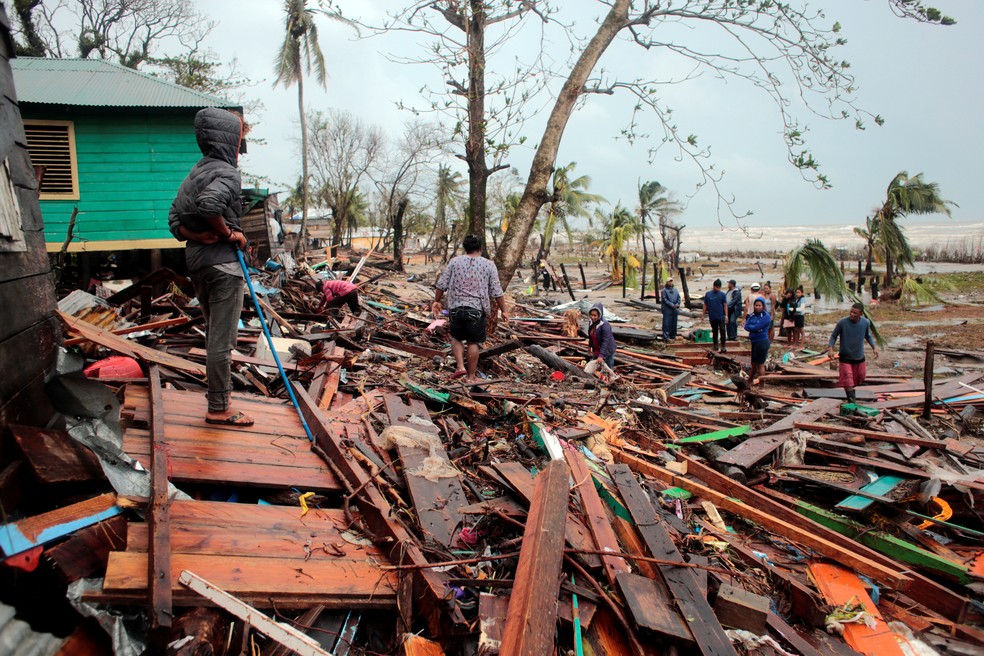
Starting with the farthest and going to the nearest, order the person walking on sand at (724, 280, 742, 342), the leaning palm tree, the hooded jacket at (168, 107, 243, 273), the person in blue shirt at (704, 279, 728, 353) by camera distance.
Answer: the person walking on sand at (724, 280, 742, 342)
the person in blue shirt at (704, 279, 728, 353)
the leaning palm tree
the hooded jacket at (168, 107, 243, 273)

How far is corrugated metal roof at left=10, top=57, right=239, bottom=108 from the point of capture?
38.7 feet

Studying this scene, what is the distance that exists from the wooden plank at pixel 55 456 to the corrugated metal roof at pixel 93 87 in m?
11.6

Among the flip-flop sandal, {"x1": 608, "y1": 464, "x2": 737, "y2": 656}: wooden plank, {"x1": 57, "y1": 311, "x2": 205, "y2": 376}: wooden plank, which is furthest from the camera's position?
{"x1": 57, "y1": 311, "x2": 205, "y2": 376}: wooden plank

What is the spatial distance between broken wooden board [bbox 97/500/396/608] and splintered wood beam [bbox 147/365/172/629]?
8 centimetres

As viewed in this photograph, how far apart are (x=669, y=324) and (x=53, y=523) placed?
1582 centimetres

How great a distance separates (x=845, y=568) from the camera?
14.5 ft

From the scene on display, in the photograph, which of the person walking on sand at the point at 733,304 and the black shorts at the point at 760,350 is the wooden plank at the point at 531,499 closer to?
the black shorts at the point at 760,350

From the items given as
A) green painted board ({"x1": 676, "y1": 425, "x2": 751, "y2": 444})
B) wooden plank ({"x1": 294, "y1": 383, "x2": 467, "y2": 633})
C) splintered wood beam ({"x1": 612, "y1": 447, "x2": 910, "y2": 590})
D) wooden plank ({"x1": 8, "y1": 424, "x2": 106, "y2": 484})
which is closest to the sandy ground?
green painted board ({"x1": 676, "y1": 425, "x2": 751, "y2": 444})

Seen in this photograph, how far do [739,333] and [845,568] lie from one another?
15.7 m

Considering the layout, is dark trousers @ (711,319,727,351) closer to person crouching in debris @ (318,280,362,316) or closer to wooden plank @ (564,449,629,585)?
person crouching in debris @ (318,280,362,316)

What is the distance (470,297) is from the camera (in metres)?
6.95

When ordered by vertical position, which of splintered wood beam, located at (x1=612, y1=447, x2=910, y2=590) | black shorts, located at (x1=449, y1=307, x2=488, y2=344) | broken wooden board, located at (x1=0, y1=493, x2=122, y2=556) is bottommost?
splintered wood beam, located at (x1=612, y1=447, x2=910, y2=590)

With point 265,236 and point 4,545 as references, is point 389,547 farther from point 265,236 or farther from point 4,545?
point 265,236

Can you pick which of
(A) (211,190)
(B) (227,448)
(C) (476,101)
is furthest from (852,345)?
(A) (211,190)
